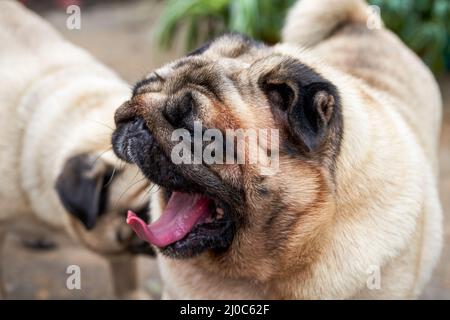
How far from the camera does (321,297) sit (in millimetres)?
2818

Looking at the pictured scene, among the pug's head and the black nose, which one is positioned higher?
the black nose

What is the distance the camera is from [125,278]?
4.30 m

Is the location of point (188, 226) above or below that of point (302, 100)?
below

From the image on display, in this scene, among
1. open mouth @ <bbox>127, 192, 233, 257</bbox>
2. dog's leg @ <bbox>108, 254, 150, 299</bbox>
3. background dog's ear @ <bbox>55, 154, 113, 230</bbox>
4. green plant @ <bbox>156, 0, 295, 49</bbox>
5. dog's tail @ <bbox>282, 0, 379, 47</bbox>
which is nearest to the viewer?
open mouth @ <bbox>127, 192, 233, 257</bbox>

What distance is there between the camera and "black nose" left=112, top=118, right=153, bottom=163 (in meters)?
2.58

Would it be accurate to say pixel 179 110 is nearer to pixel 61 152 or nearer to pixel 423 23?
pixel 61 152

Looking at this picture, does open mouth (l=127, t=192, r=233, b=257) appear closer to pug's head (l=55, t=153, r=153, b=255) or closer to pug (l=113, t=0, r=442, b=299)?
pug (l=113, t=0, r=442, b=299)

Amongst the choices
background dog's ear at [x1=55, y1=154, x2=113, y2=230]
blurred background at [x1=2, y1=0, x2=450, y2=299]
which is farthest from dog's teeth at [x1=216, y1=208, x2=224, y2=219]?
blurred background at [x1=2, y1=0, x2=450, y2=299]

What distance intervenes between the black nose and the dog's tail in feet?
5.71

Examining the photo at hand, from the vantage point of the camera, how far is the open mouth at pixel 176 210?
2.57 m

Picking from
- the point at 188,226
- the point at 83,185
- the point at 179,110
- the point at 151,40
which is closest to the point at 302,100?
the point at 179,110

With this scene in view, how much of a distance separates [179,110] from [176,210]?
1.56 ft

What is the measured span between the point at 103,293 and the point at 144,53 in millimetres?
4463
